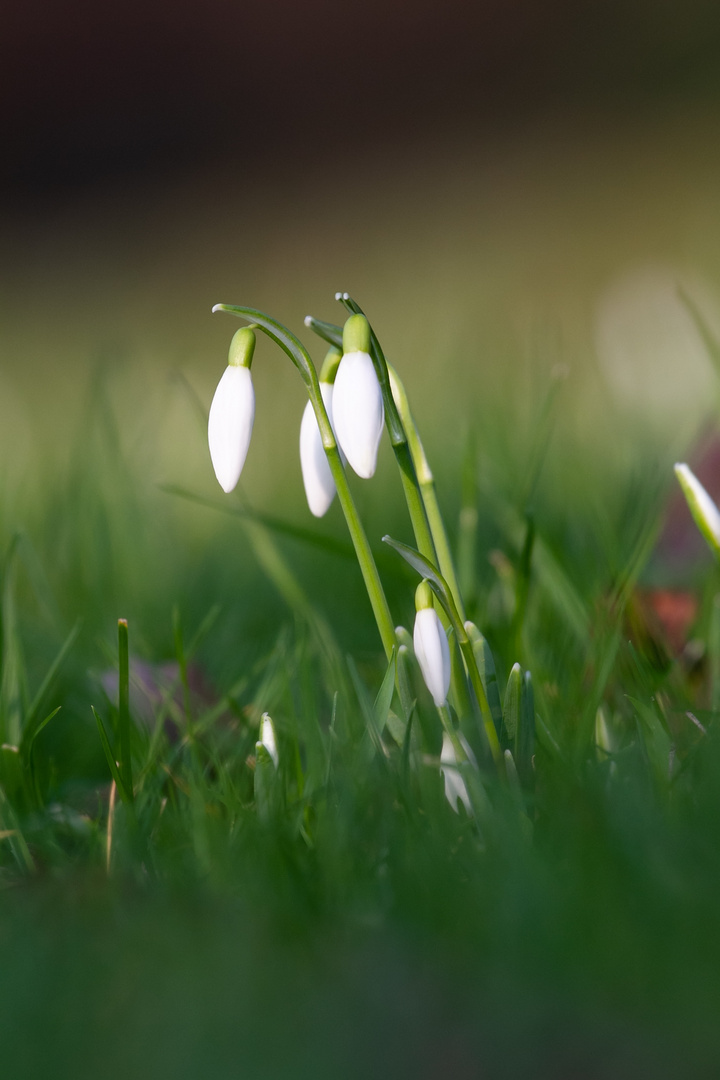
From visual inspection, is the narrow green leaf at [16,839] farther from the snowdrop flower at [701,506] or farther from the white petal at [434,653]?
the snowdrop flower at [701,506]

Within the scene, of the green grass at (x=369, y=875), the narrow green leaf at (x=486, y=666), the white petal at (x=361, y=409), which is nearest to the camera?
the green grass at (x=369, y=875)

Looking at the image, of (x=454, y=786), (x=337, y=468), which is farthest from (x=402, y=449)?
(x=454, y=786)

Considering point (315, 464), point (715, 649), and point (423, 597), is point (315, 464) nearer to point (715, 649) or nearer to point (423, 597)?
point (423, 597)

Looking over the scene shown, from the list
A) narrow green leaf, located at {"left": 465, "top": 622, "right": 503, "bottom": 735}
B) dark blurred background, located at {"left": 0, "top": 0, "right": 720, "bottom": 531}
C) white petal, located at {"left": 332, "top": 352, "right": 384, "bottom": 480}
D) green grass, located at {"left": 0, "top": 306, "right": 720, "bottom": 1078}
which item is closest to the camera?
green grass, located at {"left": 0, "top": 306, "right": 720, "bottom": 1078}

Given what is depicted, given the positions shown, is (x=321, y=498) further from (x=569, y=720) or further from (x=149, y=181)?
(x=149, y=181)

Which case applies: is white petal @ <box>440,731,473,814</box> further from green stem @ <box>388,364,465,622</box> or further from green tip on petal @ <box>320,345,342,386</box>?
green tip on petal @ <box>320,345,342,386</box>

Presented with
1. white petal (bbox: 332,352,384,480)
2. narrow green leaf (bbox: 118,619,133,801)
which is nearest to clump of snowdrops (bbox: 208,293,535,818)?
white petal (bbox: 332,352,384,480)

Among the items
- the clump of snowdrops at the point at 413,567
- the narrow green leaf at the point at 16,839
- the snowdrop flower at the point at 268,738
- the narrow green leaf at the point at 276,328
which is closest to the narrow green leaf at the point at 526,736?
the clump of snowdrops at the point at 413,567
